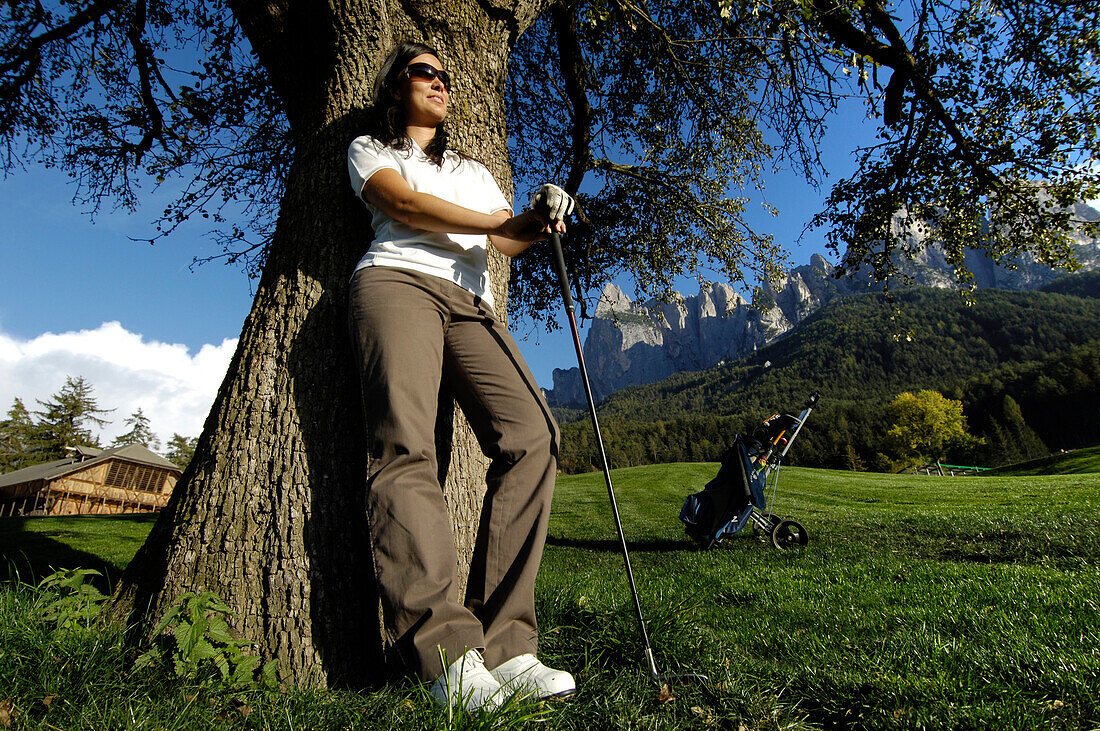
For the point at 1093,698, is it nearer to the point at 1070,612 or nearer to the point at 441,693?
the point at 1070,612

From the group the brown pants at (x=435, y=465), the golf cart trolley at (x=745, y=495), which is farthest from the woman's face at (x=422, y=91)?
the golf cart trolley at (x=745, y=495)

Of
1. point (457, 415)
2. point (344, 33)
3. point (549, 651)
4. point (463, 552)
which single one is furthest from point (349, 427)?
point (344, 33)

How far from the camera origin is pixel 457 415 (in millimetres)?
2412

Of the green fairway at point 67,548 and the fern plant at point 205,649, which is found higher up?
the fern plant at point 205,649

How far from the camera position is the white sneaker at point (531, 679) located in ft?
4.99

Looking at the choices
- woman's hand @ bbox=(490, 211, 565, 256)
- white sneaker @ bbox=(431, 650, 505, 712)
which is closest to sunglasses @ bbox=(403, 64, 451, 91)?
woman's hand @ bbox=(490, 211, 565, 256)

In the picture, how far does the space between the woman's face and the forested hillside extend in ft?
138

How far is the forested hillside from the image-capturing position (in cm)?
7512

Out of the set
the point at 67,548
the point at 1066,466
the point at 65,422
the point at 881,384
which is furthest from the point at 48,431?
the point at 881,384

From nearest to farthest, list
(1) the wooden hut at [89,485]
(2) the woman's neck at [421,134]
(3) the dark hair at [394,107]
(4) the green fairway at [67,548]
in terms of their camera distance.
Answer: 1. (3) the dark hair at [394,107]
2. (2) the woman's neck at [421,134]
3. (4) the green fairway at [67,548]
4. (1) the wooden hut at [89,485]

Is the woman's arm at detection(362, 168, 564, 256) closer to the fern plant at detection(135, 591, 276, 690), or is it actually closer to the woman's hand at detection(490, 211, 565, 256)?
the woman's hand at detection(490, 211, 565, 256)

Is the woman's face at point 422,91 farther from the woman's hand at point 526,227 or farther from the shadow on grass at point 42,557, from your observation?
the shadow on grass at point 42,557

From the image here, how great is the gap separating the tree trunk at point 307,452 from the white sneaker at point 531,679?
0.57m

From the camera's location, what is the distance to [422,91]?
243 centimetres
